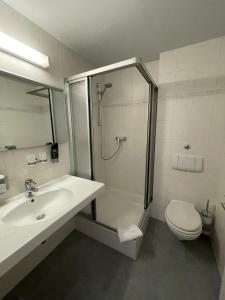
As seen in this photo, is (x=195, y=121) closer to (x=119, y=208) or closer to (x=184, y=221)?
(x=184, y=221)

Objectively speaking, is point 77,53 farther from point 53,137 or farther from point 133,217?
point 133,217

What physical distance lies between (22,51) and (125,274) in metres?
2.17

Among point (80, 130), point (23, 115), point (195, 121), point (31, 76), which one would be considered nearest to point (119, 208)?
point (80, 130)

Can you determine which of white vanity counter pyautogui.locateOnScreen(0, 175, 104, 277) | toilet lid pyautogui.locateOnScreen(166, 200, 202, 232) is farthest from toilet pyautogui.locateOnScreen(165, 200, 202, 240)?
white vanity counter pyautogui.locateOnScreen(0, 175, 104, 277)

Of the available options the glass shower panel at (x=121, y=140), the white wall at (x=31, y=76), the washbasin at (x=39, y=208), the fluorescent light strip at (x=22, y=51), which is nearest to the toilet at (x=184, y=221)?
the glass shower panel at (x=121, y=140)

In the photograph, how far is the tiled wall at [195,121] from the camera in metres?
1.44

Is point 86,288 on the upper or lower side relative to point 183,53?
lower

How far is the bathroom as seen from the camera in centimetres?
105

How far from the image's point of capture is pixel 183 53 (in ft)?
5.08

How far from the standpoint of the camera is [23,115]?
1.17 metres

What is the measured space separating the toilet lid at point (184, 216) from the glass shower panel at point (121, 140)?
0.45 meters

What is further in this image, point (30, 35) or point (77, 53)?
point (77, 53)

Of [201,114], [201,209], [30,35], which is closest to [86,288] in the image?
[201,209]

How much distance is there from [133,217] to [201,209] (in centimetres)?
88
